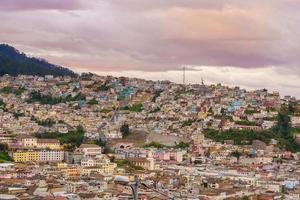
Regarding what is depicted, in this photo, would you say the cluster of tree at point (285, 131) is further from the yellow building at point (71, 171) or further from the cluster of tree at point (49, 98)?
the cluster of tree at point (49, 98)

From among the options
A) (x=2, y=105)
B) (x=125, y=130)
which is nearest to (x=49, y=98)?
(x=2, y=105)

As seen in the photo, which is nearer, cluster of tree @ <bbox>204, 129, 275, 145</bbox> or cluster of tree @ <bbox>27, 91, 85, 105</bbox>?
cluster of tree @ <bbox>204, 129, 275, 145</bbox>

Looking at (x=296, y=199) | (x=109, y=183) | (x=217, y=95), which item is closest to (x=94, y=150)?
(x=109, y=183)

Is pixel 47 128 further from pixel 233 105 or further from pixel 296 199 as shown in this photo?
pixel 296 199

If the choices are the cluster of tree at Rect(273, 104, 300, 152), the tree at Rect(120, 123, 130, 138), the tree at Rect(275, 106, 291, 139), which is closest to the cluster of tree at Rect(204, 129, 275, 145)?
the cluster of tree at Rect(273, 104, 300, 152)

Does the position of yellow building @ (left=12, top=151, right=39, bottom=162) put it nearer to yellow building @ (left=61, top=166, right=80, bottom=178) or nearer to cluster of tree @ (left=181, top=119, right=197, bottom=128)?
yellow building @ (left=61, top=166, right=80, bottom=178)

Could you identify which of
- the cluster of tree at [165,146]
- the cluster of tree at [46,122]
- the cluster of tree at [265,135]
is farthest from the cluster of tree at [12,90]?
the cluster of tree at [165,146]
